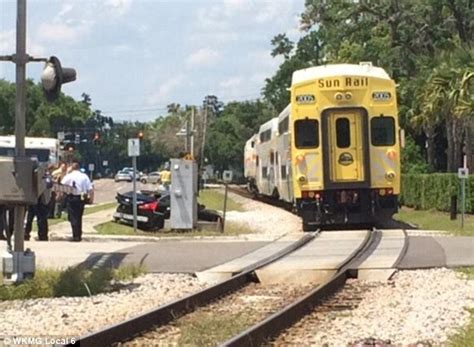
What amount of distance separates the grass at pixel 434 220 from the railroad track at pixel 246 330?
39.7 ft

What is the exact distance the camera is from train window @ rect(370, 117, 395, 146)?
26.1 meters

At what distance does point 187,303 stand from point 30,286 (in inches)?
96.7

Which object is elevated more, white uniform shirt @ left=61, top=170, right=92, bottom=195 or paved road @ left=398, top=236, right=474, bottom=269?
white uniform shirt @ left=61, top=170, right=92, bottom=195

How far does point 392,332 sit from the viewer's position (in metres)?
10.5

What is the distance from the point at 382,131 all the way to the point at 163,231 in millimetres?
6375

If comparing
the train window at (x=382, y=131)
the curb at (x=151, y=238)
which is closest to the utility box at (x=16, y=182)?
the curb at (x=151, y=238)

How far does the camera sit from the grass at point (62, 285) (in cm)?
1340

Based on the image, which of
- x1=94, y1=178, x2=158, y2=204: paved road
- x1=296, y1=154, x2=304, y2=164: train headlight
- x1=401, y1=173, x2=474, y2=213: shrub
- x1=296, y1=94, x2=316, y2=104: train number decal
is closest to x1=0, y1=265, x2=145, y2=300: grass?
x1=296, y1=154, x2=304, y2=164: train headlight

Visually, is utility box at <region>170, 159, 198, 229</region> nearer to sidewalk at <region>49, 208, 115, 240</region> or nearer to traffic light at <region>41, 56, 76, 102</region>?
sidewalk at <region>49, 208, 115, 240</region>

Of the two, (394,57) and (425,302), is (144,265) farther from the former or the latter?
(394,57)

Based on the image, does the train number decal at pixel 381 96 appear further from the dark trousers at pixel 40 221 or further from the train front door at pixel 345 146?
the dark trousers at pixel 40 221

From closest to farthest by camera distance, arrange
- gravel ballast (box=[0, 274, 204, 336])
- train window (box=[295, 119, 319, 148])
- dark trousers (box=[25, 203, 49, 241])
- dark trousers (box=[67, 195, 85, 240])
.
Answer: gravel ballast (box=[0, 274, 204, 336]) → dark trousers (box=[25, 203, 49, 241]) → dark trousers (box=[67, 195, 85, 240]) → train window (box=[295, 119, 319, 148])

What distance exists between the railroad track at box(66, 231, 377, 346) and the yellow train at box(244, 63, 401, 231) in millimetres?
8954

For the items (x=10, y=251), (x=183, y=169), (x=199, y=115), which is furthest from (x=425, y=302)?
(x=199, y=115)
